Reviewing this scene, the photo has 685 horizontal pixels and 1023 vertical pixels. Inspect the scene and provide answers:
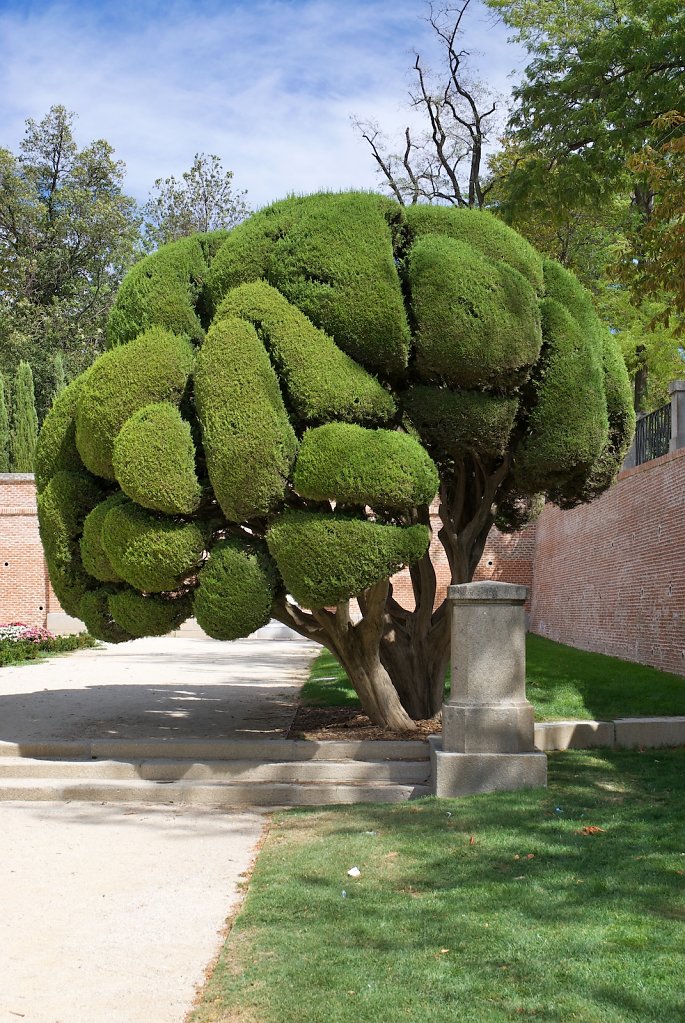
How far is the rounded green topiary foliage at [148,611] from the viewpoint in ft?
24.6

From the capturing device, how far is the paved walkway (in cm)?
352

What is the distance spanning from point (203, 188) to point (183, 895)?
33.6 m

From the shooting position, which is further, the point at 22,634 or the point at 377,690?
the point at 22,634

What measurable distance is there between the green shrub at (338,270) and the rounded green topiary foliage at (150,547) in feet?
6.10

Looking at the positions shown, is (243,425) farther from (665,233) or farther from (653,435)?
(653,435)

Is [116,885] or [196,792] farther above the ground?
[116,885]

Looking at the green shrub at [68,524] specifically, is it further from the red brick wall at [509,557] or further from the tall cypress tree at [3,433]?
the tall cypress tree at [3,433]

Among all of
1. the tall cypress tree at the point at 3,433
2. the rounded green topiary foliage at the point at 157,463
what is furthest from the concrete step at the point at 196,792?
the tall cypress tree at the point at 3,433

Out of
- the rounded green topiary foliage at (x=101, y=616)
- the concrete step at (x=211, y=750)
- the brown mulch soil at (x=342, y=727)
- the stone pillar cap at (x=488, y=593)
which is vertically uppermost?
the stone pillar cap at (x=488, y=593)

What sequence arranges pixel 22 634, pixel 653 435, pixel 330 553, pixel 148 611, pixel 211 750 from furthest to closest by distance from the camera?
pixel 22 634 → pixel 653 435 → pixel 211 750 → pixel 148 611 → pixel 330 553

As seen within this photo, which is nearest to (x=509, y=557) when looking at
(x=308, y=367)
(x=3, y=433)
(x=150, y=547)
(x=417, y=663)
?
(x=3, y=433)

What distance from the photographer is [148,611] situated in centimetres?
751

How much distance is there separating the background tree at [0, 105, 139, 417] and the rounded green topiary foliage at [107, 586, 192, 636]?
27612 mm

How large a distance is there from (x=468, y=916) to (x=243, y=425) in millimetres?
3846
